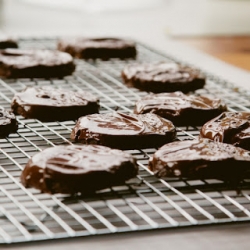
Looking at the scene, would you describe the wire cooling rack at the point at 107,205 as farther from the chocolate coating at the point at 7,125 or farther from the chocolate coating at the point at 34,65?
the chocolate coating at the point at 34,65

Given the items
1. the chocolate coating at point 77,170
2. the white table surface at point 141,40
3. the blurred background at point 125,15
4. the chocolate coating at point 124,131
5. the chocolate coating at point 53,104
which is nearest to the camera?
the white table surface at point 141,40

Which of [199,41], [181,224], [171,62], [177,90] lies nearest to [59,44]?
[171,62]

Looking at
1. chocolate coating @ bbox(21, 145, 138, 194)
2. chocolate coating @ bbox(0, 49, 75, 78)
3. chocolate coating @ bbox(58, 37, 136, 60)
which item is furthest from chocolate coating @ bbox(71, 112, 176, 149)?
chocolate coating @ bbox(58, 37, 136, 60)

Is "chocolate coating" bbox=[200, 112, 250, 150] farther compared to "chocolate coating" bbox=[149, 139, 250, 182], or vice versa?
"chocolate coating" bbox=[200, 112, 250, 150]

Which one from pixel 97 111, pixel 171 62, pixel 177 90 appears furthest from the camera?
pixel 171 62

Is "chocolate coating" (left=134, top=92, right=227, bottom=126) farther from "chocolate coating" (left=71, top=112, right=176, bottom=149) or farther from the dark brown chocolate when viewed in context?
the dark brown chocolate

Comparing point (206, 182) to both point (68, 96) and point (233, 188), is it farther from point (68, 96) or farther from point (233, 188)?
point (68, 96)

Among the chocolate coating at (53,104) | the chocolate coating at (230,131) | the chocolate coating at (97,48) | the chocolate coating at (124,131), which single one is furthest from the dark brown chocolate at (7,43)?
the chocolate coating at (230,131)
